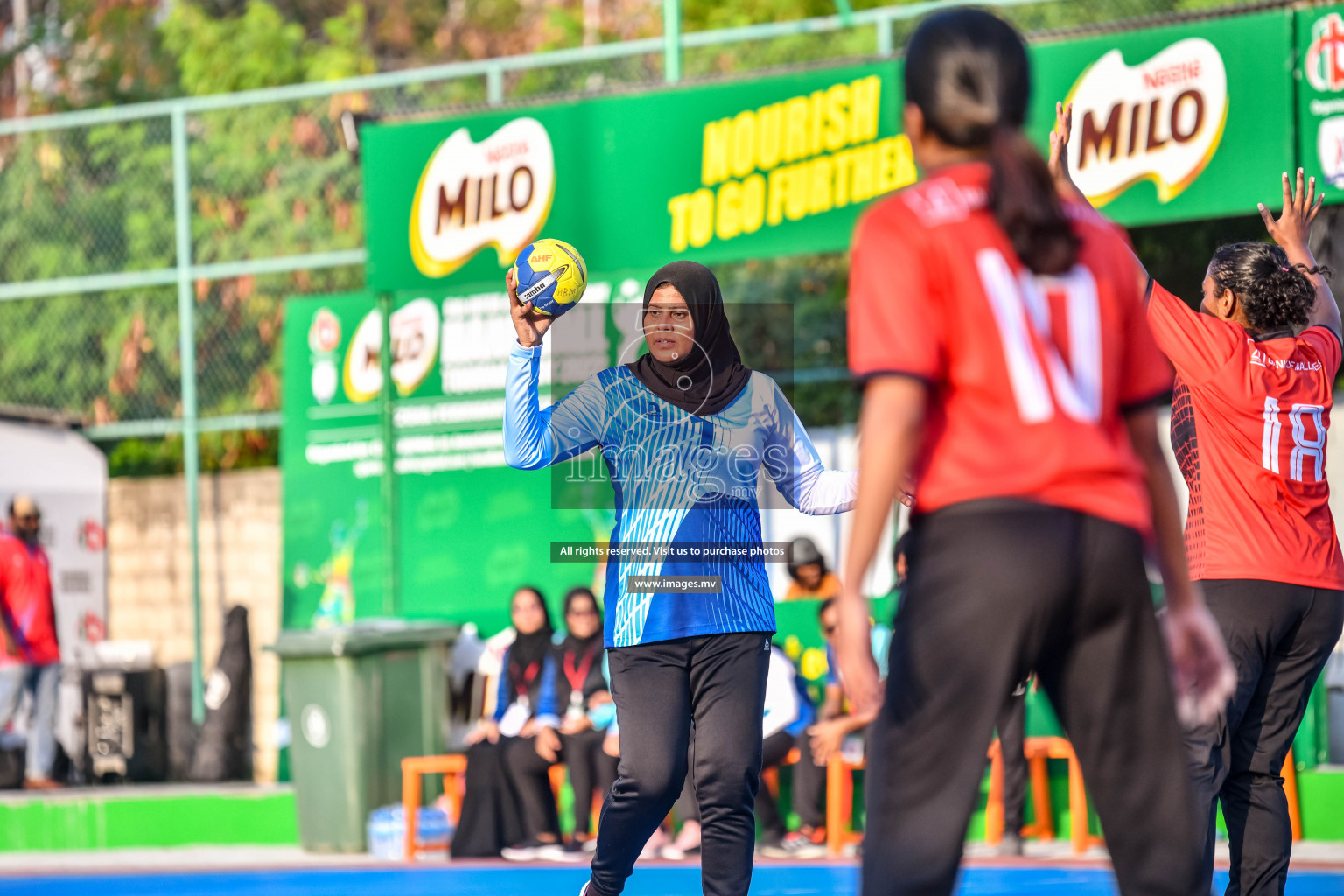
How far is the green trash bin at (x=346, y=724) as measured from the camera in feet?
31.9

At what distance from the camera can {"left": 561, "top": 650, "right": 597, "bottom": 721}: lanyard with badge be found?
9344 millimetres

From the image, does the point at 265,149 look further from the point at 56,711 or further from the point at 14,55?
the point at 14,55

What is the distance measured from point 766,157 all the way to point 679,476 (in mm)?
5615

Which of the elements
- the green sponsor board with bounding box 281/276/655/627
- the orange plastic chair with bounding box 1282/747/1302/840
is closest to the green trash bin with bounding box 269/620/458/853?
the green sponsor board with bounding box 281/276/655/627

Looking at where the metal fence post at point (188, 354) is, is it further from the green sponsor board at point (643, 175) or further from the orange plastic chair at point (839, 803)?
the orange plastic chair at point (839, 803)

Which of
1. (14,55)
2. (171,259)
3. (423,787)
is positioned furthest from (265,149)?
(14,55)

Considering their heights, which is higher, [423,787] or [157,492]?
[157,492]

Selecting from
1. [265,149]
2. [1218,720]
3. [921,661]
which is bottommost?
[1218,720]

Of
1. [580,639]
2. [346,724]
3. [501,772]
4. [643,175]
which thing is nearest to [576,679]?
[580,639]

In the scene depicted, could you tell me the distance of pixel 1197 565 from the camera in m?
4.81

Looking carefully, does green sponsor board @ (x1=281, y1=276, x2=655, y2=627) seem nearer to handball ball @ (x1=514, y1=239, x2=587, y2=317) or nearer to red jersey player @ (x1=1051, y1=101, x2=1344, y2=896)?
handball ball @ (x1=514, y1=239, x2=587, y2=317)

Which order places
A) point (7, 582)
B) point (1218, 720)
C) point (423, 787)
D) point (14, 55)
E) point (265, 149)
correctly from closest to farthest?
point (1218, 720) → point (423, 787) → point (7, 582) → point (265, 149) → point (14, 55)

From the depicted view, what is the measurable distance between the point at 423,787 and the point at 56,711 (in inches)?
120

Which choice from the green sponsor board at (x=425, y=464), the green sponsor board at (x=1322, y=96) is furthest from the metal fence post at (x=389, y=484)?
the green sponsor board at (x=1322, y=96)
